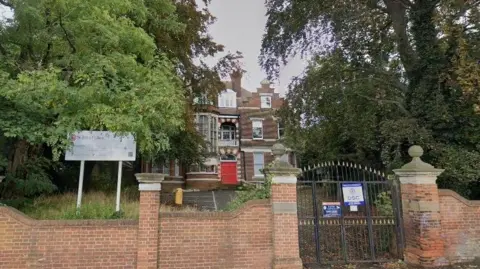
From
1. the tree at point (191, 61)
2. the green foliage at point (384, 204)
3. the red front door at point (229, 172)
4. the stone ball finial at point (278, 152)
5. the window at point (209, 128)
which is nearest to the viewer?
the stone ball finial at point (278, 152)

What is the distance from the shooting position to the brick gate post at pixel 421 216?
8227 millimetres

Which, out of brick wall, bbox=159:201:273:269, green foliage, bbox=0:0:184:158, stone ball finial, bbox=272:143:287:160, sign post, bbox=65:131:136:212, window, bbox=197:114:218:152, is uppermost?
window, bbox=197:114:218:152

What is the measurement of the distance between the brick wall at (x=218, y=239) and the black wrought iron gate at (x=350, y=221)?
4.11ft

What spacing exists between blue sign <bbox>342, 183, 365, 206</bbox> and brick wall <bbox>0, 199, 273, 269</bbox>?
7.43ft

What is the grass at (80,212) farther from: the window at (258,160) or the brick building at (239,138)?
the window at (258,160)

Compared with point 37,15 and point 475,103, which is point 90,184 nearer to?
point 37,15

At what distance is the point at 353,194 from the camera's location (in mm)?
8859

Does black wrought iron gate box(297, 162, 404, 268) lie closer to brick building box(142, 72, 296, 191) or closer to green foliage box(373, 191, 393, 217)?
green foliage box(373, 191, 393, 217)

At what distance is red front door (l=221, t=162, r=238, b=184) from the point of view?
34250 millimetres

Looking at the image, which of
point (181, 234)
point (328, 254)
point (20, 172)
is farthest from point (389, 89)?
point (20, 172)

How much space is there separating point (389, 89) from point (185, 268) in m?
12.4

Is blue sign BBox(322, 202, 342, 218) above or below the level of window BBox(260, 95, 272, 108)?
below

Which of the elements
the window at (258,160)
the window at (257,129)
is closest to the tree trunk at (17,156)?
the window at (258,160)

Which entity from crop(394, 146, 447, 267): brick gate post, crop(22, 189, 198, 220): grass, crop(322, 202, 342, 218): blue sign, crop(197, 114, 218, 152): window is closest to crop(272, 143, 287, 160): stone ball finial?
crop(322, 202, 342, 218): blue sign
